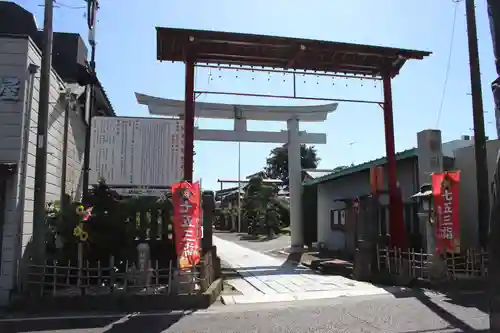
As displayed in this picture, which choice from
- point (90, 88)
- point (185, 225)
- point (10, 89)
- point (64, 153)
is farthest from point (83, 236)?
point (90, 88)

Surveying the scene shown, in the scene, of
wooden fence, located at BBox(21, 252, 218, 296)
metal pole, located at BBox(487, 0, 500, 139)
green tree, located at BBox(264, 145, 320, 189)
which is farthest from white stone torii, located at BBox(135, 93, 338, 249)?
green tree, located at BBox(264, 145, 320, 189)

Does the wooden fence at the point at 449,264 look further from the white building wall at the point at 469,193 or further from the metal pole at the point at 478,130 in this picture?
the white building wall at the point at 469,193

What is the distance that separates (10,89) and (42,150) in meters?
1.45

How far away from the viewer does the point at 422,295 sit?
9766 millimetres

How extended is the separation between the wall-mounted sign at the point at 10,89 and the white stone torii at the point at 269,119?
9586 millimetres

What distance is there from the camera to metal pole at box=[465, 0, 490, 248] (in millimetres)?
11203

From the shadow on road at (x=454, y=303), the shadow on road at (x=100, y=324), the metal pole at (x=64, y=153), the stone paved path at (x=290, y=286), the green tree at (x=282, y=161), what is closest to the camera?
the shadow on road at (x=100, y=324)

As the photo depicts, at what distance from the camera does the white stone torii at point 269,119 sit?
19250mm

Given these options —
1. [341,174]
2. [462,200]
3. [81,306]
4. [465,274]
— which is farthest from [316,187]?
[81,306]

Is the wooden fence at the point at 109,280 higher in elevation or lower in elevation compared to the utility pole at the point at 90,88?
lower

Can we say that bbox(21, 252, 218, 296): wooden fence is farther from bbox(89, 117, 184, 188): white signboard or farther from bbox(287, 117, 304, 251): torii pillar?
bbox(287, 117, 304, 251): torii pillar

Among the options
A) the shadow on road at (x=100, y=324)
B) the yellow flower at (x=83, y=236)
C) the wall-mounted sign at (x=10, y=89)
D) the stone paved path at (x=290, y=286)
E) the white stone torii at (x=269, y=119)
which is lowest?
the shadow on road at (x=100, y=324)

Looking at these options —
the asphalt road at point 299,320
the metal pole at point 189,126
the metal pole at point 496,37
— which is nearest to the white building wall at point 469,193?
the asphalt road at point 299,320

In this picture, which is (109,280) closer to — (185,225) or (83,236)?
(83,236)
